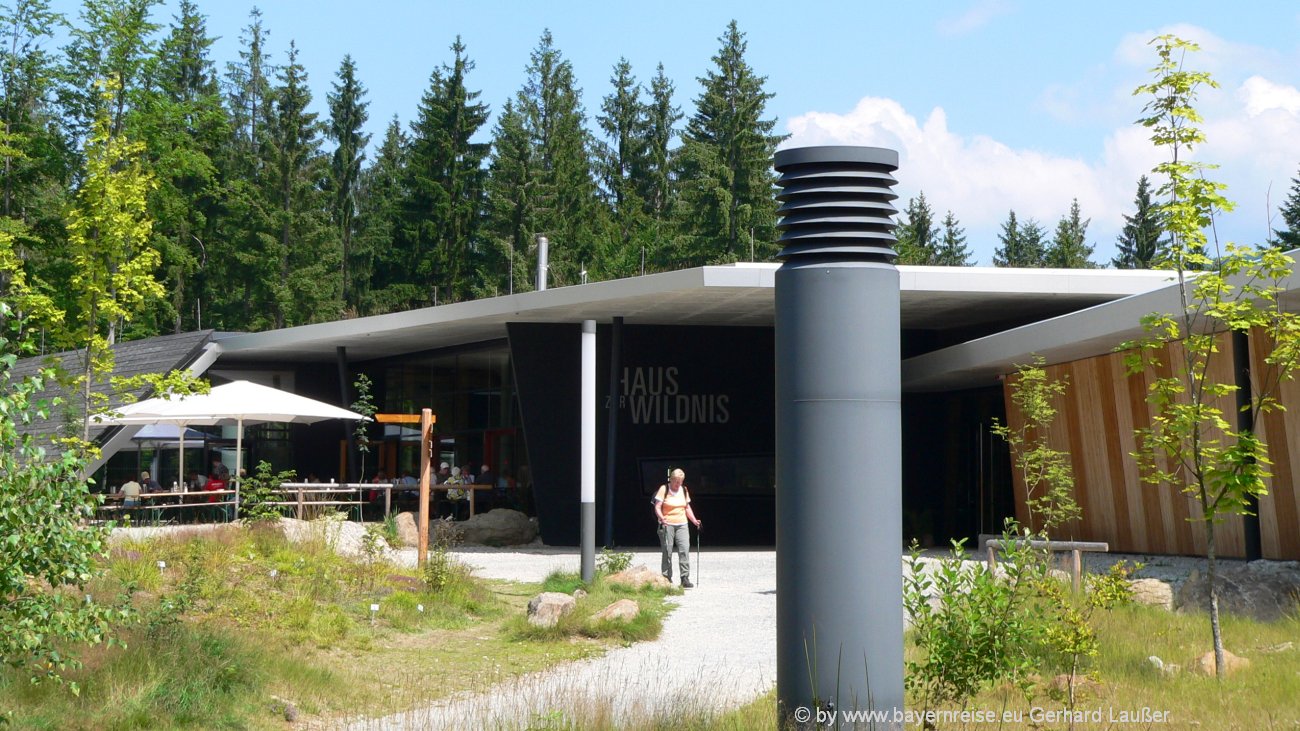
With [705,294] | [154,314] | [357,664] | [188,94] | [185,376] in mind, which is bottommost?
[357,664]

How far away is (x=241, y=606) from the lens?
11.2 meters

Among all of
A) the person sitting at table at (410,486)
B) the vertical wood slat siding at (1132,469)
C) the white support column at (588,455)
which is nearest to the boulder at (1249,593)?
the vertical wood slat siding at (1132,469)

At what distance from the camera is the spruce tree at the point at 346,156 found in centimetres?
5772

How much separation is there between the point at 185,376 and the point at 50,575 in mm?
11283

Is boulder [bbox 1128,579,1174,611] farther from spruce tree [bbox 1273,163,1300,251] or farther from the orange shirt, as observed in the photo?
spruce tree [bbox 1273,163,1300,251]

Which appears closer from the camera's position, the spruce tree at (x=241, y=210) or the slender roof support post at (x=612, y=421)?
the slender roof support post at (x=612, y=421)

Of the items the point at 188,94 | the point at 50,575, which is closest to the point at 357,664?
the point at 50,575

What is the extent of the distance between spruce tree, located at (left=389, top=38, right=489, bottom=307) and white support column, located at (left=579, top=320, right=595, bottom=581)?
124ft

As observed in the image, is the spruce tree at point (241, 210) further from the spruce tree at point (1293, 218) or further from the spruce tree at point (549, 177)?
the spruce tree at point (1293, 218)

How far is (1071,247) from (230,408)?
193 feet

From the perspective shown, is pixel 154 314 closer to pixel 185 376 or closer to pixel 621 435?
pixel 621 435

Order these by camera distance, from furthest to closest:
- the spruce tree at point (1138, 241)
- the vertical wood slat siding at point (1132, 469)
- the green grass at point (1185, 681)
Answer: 1. the spruce tree at point (1138, 241)
2. the vertical wood slat siding at point (1132, 469)
3. the green grass at point (1185, 681)

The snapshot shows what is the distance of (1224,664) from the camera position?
8.44 m

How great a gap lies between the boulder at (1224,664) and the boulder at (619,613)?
5.09 meters
